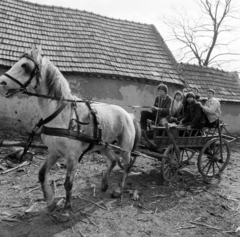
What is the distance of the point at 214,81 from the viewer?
13336 mm

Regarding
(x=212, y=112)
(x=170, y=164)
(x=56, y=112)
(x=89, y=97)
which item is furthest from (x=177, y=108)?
(x=89, y=97)

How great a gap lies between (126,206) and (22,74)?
2.81 metres

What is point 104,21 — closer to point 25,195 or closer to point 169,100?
point 169,100

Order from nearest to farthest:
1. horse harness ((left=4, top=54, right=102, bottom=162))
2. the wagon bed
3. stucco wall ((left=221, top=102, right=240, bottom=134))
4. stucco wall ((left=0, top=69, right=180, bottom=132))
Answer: horse harness ((left=4, top=54, right=102, bottom=162)) → the wagon bed → stucco wall ((left=0, top=69, right=180, bottom=132)) → stucco wall ((left=221, top=102, right=240, bottom=134))

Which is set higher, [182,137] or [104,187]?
[182,137]

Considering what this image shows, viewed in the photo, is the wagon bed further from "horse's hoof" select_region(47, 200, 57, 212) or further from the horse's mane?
the horse's mane

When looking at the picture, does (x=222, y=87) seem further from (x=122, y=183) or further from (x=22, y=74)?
(x=22, y=74)

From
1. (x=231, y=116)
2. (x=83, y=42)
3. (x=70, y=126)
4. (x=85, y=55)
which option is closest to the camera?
(x=70, y=126)

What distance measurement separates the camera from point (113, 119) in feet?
14.0

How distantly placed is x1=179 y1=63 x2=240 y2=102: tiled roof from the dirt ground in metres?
7.09

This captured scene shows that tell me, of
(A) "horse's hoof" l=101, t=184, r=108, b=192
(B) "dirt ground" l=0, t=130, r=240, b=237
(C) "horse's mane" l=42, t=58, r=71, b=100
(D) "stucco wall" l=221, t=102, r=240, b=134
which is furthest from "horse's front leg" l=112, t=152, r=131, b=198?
(D) "stucco wall" l=221, t=102, r=240, b=134

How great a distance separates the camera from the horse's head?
2973mm

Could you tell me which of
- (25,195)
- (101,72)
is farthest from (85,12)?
(25,195)

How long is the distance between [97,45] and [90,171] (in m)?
6.37
